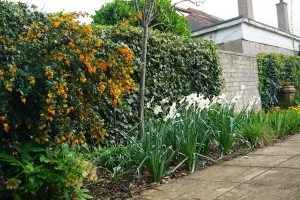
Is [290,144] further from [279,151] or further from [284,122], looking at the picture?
[284,122]

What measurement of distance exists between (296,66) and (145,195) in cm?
1094

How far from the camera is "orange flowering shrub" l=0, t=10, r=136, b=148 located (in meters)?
2.73

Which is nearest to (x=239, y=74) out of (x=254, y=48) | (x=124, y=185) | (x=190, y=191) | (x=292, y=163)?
(x=254, y=48)

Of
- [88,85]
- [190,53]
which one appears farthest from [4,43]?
[190,53]

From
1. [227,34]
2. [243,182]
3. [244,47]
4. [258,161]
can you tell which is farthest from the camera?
[227,34]

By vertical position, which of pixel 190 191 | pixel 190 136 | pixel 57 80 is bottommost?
pixel 190 191

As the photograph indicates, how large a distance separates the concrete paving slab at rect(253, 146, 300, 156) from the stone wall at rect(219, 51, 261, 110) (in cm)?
303

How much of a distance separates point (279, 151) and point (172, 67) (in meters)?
2.58

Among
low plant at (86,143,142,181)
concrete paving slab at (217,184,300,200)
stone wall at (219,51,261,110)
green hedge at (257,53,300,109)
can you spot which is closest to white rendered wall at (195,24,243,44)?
green hedge at (257,53,300,109)

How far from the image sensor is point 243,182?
3287 millimetres

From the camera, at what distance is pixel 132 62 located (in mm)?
3477

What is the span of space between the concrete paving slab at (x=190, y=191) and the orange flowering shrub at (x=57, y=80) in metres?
0.81

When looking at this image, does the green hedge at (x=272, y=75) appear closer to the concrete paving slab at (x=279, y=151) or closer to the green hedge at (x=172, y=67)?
the green hedge at (x=172, y=67)

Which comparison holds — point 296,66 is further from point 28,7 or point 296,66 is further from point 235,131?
point 28,7
